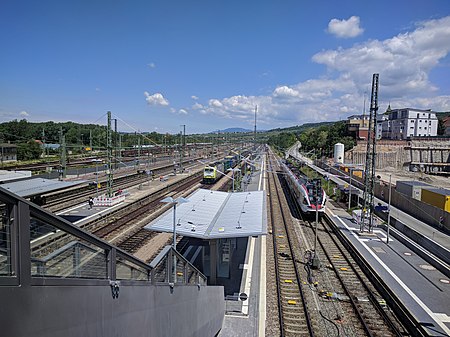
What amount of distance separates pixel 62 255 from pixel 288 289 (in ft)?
41.8

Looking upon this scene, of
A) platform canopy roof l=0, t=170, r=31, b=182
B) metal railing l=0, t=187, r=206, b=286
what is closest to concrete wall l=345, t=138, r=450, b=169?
platform canopy roof l=0, t=170, r=31, b=182

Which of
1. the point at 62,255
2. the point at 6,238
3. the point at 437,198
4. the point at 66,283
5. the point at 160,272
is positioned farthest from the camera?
the point at 437,198

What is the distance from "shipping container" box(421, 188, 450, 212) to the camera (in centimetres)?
2417

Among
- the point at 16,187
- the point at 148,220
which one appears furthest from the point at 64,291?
the point at 148,220

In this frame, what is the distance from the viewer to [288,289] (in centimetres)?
1412

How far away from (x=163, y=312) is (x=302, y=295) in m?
10.1

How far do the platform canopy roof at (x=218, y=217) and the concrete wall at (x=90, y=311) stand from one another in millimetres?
6823

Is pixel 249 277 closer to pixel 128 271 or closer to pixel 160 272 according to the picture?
pixel 160 272

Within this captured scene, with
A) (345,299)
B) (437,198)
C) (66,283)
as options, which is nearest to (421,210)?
(437,198)

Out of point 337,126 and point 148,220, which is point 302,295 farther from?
point 337,126

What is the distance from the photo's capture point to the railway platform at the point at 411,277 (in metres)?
11.8

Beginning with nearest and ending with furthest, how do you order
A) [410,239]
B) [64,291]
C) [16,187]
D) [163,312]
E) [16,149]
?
[64,291] → [163,312] → [16,187] → [410,239] → [16,149]

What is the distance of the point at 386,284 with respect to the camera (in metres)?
14.1

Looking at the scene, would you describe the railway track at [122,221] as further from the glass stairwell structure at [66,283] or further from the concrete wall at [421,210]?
the concrete wall at [421,210]
